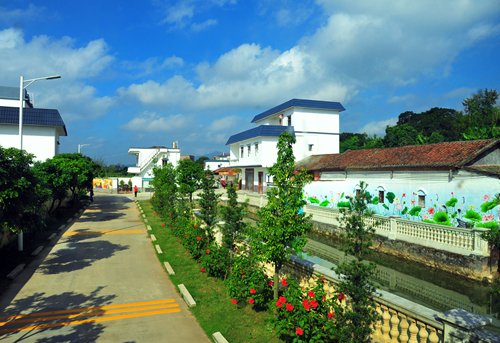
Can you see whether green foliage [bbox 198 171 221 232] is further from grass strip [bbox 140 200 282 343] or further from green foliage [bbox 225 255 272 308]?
green foliage [bbox 225 255 272 308]

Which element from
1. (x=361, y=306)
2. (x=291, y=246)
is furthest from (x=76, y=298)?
(x=361, y=306)

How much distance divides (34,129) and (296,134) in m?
25.9

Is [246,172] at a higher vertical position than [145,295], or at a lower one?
higher

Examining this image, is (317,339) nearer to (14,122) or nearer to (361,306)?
(361,306)

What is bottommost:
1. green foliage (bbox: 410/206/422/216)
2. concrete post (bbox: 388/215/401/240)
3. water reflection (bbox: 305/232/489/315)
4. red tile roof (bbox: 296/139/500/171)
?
water reflection (bbox: 305/232/489/315)

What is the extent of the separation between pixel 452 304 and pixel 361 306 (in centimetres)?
703

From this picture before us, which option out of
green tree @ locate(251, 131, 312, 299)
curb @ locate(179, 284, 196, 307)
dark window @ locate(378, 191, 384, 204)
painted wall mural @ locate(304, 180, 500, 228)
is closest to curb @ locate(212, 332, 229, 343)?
green tree @ locate(251, 131, 312, 299)

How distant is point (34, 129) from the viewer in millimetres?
27594

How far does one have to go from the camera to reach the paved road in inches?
241

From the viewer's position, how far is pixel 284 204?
245 inches

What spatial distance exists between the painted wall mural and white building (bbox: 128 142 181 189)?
39421 mm

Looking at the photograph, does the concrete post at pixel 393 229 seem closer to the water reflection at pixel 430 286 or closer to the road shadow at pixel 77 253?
the water reflection at pixel 430 286

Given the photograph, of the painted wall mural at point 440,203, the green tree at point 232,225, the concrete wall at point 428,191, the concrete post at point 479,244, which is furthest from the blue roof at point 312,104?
the green tree at point 232,225

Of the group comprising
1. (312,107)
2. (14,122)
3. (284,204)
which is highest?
(312,107)
